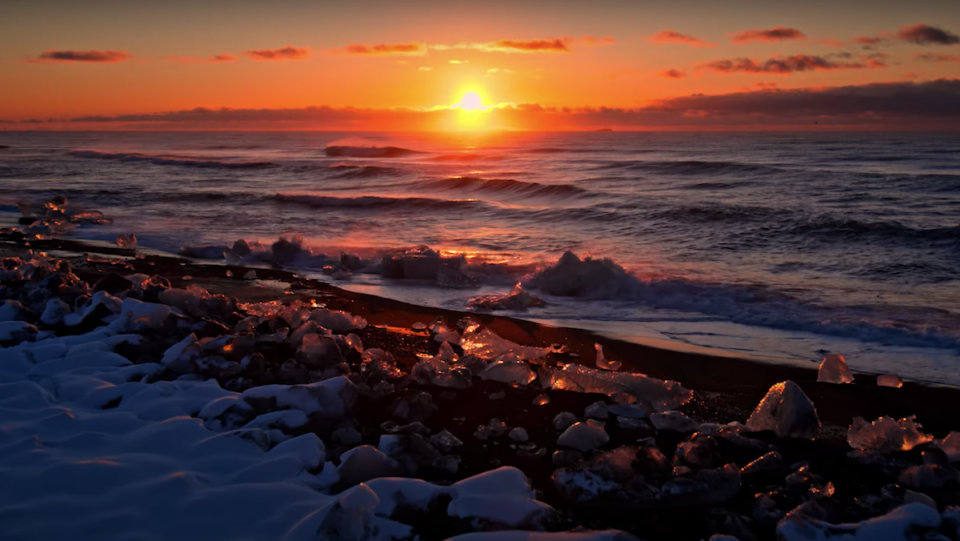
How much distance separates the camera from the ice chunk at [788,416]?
347 cm

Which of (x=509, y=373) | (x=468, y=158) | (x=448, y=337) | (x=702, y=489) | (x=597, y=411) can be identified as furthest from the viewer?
(x=468, y=158)

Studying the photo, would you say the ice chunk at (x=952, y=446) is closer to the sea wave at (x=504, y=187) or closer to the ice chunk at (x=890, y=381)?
the ice chunk at (x=890, y=381)

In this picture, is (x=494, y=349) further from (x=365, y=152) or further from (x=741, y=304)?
(x=365, y=152)

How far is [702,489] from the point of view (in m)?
2.81

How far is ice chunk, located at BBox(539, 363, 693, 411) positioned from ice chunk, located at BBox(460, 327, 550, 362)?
45 cm

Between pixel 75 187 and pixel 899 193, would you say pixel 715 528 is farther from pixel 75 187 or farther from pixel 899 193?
pixel 75 187

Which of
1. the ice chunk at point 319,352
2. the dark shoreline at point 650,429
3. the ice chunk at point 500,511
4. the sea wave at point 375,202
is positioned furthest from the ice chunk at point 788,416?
the sea wave at point 375,202

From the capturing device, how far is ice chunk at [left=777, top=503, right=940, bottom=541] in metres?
2.49

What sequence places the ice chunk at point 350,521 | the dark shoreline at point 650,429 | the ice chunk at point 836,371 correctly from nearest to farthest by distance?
the ice chunk at point 350,521 → the dark shoreline at point 650,429 → the ice chunk at point 836,371

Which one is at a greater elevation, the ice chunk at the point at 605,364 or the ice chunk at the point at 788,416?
the ice chunk at the point at 788,416

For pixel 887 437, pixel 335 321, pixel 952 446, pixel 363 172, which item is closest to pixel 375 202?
pixel 363 172

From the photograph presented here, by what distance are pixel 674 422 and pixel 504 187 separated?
1823 cm

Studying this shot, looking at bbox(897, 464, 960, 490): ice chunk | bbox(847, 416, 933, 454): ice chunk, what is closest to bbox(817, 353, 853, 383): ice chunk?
bbox(847, 416, 933, 454): ice chunk

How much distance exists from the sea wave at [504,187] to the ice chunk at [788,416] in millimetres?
15535
